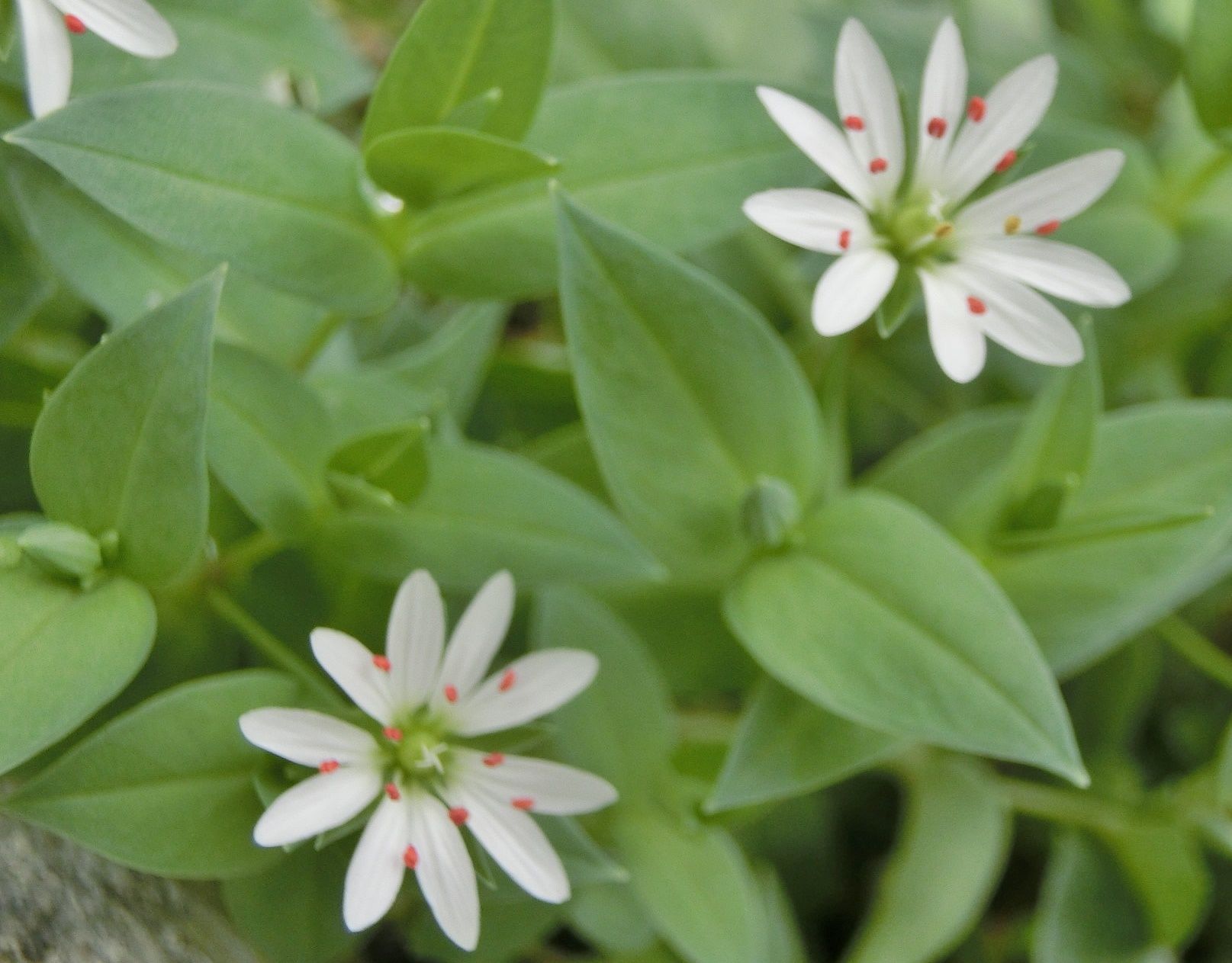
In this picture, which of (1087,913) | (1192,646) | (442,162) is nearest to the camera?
(442,162)

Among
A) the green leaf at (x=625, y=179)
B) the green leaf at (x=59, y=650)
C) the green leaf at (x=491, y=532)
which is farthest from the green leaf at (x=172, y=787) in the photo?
the green leaf at (x=625, y=179)

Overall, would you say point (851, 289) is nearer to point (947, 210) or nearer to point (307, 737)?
point (947, 210)

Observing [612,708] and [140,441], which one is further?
[612,708]

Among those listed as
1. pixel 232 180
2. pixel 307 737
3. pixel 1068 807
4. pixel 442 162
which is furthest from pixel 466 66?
pixel 1068 807

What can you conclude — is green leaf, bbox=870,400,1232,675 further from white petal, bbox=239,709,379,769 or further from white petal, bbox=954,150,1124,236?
white petal, bbox=239,709,379,769

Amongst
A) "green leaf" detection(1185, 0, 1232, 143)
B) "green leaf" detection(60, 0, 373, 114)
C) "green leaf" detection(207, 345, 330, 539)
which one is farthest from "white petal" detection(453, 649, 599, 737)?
"green leaf" detection(1185, 0, 1232, 143)

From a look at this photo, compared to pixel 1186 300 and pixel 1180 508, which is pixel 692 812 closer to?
pixel 1180 508

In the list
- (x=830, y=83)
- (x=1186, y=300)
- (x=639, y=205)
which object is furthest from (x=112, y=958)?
(x=1186, y=300)
